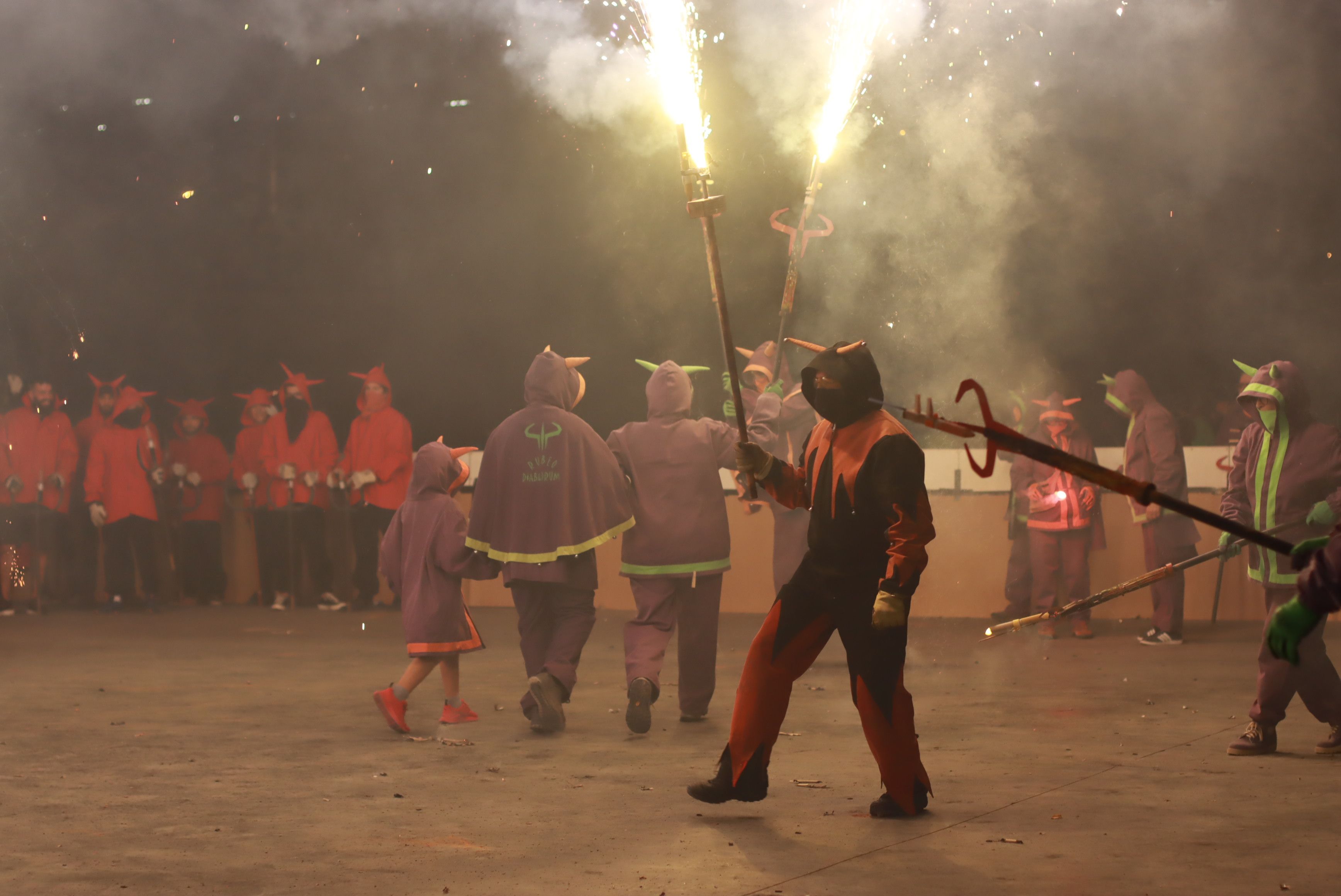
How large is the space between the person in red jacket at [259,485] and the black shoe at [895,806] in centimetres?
935

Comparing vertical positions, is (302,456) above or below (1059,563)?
above

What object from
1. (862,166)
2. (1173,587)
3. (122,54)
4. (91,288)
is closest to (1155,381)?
(1173,587)

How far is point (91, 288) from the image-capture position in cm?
1425

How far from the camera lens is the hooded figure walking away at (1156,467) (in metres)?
10.2

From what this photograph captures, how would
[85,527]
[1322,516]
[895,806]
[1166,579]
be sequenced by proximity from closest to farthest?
[895,806], [1322,516], [1166,579], [85,527]

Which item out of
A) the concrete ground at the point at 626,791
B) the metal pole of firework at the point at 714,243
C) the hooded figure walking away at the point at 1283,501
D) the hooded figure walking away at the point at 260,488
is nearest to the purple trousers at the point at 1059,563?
the concrete ground at the point at 626,791

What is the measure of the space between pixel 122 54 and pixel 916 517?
10003 mm

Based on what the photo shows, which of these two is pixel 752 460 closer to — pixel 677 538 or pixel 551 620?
pixel 677 538

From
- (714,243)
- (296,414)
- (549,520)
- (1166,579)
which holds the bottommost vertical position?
(1166,579)

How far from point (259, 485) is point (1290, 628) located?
11748 mm

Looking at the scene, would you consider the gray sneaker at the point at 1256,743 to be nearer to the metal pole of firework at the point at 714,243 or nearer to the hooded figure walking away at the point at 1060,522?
the metal pole of firework at the point at 714,243

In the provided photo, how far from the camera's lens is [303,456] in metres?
13.0

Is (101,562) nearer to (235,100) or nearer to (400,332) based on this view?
(400,332)

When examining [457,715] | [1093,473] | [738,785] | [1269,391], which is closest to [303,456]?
[457,715]
